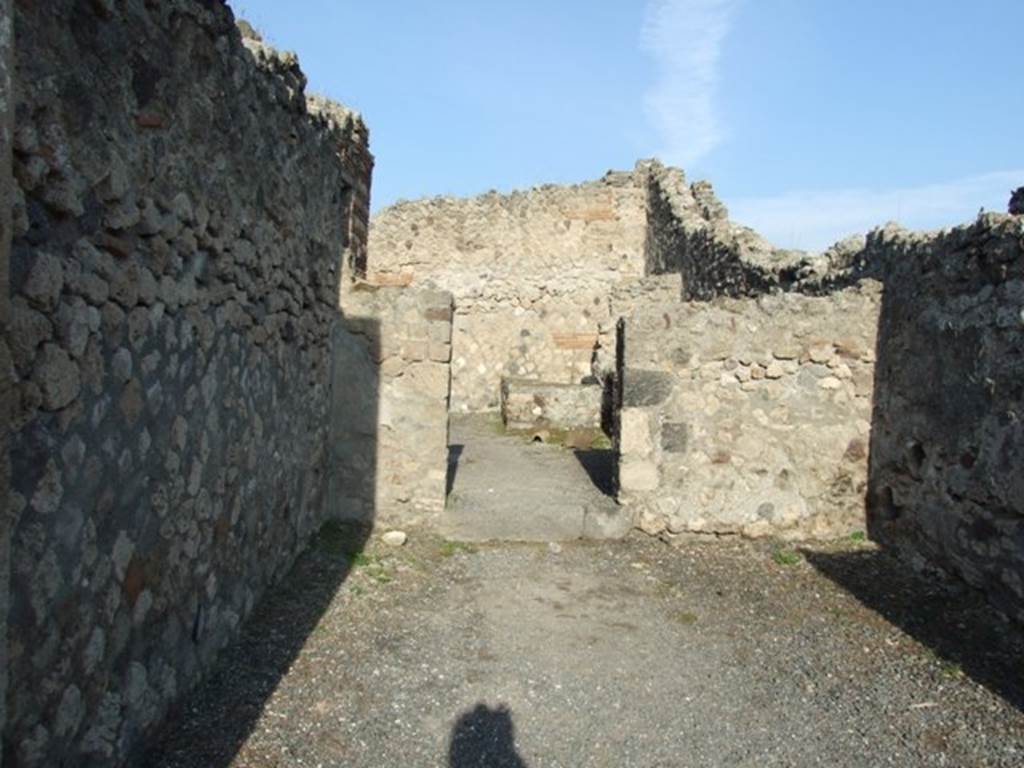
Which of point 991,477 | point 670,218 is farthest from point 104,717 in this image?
point 670,218

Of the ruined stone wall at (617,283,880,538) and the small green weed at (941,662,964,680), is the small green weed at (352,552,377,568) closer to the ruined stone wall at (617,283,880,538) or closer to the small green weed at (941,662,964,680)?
the ruined stone wall at (617,283,880,538)

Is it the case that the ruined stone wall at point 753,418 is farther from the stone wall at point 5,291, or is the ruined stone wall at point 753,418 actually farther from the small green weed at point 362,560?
the stone wall at point 5,291

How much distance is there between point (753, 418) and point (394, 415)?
2.62 metres

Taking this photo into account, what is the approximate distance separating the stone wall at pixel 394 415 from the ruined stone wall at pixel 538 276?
755 cm

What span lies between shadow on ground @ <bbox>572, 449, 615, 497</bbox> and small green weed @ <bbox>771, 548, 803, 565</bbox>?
4.17 ft

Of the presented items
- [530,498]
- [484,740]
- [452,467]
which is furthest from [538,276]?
[484,740]

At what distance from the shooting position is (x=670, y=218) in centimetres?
1183

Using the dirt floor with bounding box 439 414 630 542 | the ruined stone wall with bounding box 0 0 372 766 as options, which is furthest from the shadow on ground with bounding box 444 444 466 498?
the ruined stone wall with bounding box 0 0 372 766

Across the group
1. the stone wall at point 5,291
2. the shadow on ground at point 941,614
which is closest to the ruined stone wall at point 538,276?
the shadow on ground at point 941,614

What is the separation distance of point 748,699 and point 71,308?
9.59ft

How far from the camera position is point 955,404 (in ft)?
15.5

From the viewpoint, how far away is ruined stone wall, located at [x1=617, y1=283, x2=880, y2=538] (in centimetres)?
580

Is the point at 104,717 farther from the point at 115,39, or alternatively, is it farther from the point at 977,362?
the point at 977,362

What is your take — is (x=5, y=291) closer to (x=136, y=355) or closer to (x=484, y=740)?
(x=136, y=355)
